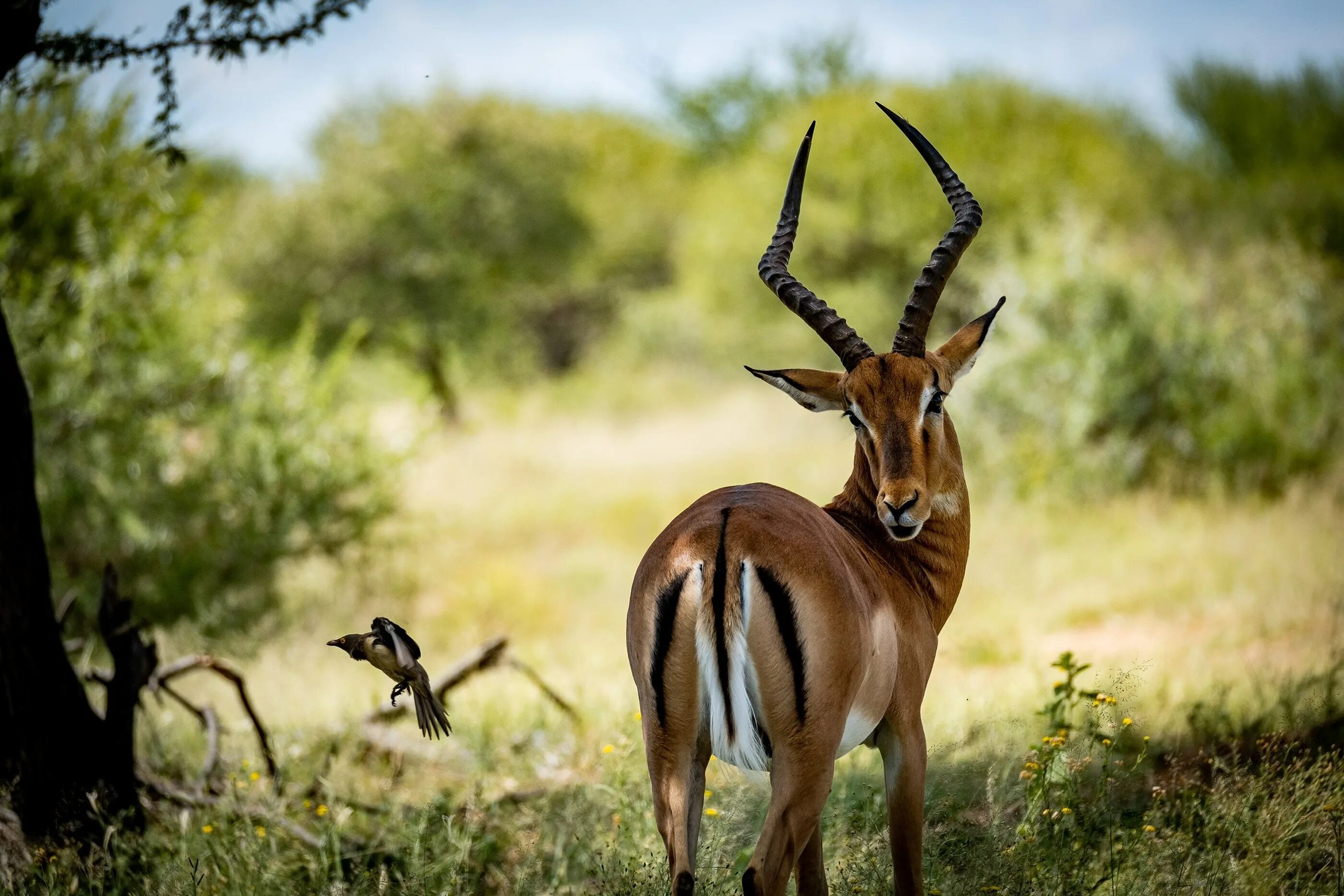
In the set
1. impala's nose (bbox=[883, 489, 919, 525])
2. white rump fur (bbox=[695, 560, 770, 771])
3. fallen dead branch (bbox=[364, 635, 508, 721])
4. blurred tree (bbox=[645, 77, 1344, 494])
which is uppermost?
blurred tree (bbox=[645, 77, 1344, 494])

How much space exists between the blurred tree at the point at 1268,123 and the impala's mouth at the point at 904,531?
2884 cm

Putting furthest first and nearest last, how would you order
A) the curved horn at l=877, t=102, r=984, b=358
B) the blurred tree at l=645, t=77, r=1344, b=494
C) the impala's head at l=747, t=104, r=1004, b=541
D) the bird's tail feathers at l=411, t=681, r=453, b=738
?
1. the blurred tree at l=645, t=77, r=1344, b=494
2. the curved horn at l=877, t=102, r=984, b=358
3. the impala's head at l=747, t=104, r=1004, b=541
4. the bird's tail feathers at l=411, t=681, r=453, b=738

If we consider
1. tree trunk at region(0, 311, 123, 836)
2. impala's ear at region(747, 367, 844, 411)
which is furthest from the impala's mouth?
tree trunk at region(0, 311, 123, 836)

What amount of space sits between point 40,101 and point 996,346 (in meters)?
11.4

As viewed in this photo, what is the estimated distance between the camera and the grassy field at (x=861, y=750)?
4.18 m

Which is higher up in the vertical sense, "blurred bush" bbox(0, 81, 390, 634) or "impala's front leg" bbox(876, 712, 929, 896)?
"blurred bush" bbox(0, 81, 390, 634)

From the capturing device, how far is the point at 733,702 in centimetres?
315

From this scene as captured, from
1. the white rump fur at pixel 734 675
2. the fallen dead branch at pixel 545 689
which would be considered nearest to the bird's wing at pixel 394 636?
the white rump fur at pixel 734 675

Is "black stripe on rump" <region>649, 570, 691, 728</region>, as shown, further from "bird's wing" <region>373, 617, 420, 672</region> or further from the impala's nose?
the impala's nose

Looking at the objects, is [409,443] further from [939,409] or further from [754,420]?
[754,420]

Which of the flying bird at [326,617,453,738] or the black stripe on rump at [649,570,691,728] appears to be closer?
the black stripe on rump at [649,570,691,728]

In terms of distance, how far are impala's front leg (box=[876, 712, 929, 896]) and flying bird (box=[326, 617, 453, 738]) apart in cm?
135

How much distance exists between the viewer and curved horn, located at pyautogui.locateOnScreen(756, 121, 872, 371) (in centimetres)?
418

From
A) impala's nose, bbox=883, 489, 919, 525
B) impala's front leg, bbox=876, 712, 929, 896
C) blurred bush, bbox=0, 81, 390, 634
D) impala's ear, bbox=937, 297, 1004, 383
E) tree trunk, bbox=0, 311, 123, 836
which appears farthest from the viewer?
blurred bush, bbox=0, 81, 390, 634
